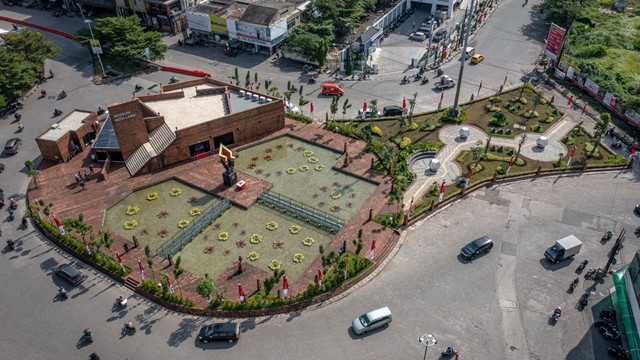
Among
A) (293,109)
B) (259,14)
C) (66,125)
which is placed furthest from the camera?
(259,14)

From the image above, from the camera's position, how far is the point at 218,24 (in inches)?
4053

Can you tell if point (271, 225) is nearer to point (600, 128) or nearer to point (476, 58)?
point (600, 128)

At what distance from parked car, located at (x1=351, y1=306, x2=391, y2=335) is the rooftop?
53239 mm

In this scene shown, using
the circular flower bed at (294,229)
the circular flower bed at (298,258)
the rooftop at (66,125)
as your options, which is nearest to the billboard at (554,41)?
the circular flower bed at (294,229)

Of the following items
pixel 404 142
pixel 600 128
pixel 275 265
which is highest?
pixel 600 128

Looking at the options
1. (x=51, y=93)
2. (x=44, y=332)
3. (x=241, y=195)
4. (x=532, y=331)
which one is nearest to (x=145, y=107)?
(x=241, y=195)

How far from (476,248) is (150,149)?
157 feet

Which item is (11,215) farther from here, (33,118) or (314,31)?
(314,31)

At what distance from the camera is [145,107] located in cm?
7450

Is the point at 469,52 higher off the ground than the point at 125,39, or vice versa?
the point at 125,39

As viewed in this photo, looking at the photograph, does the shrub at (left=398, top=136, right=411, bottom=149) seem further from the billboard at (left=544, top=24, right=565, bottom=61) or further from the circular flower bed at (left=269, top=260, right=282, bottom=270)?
the billboard at (left=544, top=24, right=565, bottom=61)

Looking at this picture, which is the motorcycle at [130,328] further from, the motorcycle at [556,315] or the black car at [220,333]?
the motorcycle at [556,315]

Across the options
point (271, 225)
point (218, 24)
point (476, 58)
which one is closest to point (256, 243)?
point (271, 225)

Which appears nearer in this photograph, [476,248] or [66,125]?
[476,248]
